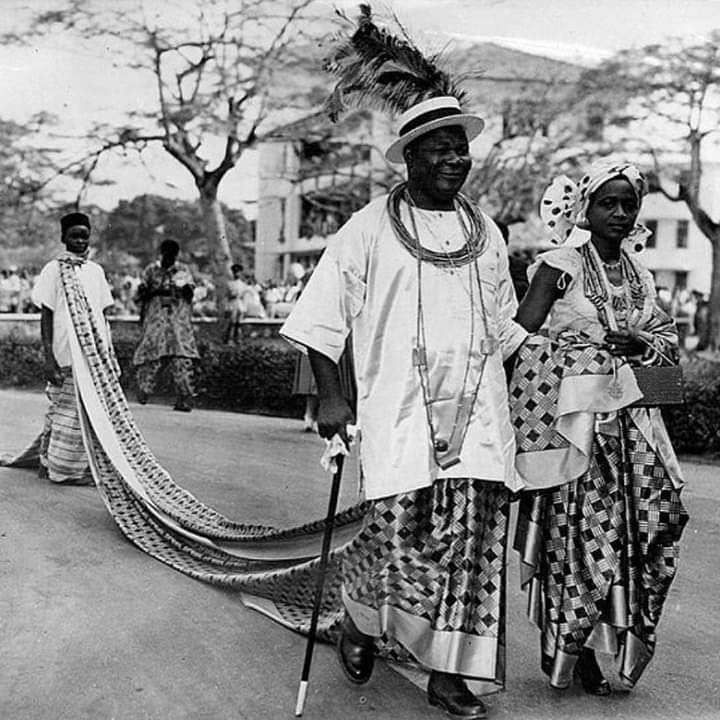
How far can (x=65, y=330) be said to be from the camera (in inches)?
304

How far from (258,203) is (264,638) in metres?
16.0

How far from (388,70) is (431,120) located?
262 millimetres

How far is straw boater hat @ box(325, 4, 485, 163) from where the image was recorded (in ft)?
13.3

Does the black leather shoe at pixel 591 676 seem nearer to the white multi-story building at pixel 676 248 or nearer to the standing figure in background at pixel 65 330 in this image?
the standing figure in background at pixel 65 330

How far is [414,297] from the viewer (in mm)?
3928

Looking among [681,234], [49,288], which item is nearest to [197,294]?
[49,288]

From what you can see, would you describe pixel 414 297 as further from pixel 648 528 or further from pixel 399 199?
pixel 648 528

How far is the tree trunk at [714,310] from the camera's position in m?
16.8

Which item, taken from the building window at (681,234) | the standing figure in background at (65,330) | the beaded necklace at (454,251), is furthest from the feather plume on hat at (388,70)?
the building window at (681,234)

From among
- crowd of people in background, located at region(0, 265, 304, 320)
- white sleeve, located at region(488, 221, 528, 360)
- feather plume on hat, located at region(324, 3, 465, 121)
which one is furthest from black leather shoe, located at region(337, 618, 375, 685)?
crowd of people in background, located at region(0, 265, 304, 320)

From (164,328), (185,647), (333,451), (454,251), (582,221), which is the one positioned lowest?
(185,647)

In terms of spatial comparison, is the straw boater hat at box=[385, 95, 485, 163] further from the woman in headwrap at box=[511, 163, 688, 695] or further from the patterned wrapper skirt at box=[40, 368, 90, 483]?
the patterned wrapper skirt at box=[40, 368, 90, 483]

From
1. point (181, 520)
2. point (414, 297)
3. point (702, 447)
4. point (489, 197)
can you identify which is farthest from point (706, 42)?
point (414, 297)

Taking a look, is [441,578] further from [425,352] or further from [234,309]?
[234,309]
